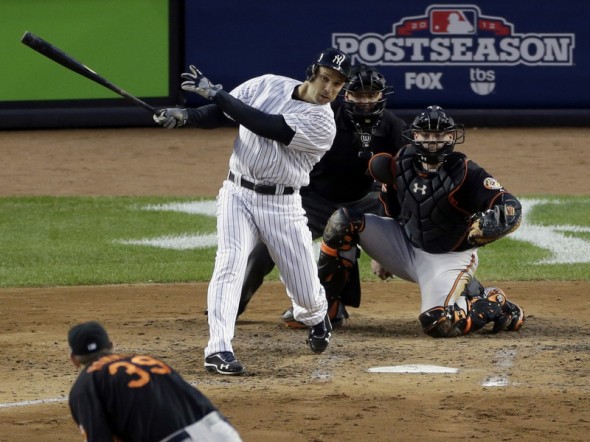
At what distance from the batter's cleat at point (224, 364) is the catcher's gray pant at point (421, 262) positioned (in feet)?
5.16

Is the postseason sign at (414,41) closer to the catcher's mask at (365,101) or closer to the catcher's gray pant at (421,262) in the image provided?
the catcher's mask at (365,101)

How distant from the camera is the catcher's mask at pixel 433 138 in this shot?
8.23 meters

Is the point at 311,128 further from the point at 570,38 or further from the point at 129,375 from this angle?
the point at 570,38

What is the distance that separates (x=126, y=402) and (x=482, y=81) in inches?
521

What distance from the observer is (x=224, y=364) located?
7289 mm

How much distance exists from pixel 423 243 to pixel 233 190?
1601 millimetres

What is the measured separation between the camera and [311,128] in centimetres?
734

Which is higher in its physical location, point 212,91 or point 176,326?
point 212,91

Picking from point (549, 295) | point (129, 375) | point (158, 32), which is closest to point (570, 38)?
point (158, 32)

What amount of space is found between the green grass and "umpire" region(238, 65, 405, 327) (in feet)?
5.84

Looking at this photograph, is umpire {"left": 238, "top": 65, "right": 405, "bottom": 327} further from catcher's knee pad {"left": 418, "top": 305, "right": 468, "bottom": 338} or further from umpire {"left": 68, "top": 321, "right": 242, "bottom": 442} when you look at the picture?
umpire {"left": 68, "top": 321, "right": 242, "bottom": 442}

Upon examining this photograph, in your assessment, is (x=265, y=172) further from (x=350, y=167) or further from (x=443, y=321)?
(x=350, y=167)

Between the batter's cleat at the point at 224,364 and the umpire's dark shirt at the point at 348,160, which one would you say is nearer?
the batter's cleat at the point at 224,364

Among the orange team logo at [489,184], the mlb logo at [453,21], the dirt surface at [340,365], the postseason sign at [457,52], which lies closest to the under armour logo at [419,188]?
the orange team logo at [489,184]
